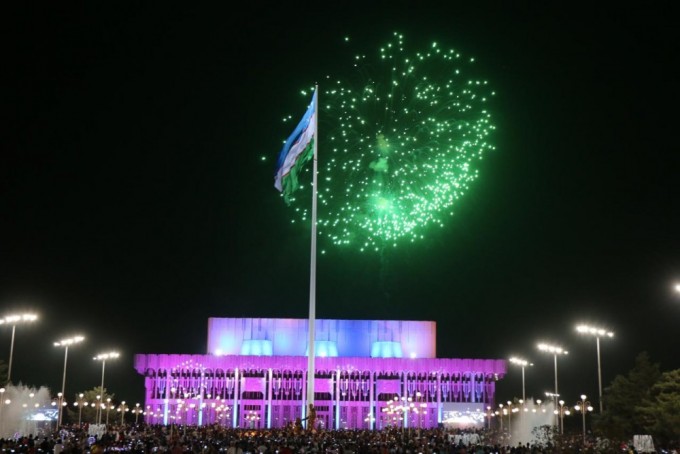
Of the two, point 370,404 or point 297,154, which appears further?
point 370,404

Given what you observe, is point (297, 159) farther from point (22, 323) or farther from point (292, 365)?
point (22, 323)

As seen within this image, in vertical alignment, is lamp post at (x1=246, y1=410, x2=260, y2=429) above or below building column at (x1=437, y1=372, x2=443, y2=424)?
below

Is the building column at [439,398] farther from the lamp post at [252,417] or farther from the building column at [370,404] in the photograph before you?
the lamp post at [252,417]

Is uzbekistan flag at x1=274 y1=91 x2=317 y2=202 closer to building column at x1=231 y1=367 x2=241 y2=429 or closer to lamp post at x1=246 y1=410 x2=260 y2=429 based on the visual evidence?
lamp post at x1=246 y1=410 x2=260 y2=429

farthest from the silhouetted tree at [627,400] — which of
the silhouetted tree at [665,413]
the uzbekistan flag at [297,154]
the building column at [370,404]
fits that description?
the building column at [370,404]

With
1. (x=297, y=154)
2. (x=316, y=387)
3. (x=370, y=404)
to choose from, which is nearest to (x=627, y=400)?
(x=297, y=154)

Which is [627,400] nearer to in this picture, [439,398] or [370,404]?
[439,398]

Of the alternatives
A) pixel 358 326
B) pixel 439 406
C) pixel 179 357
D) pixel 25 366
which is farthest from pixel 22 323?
pixel 439 406

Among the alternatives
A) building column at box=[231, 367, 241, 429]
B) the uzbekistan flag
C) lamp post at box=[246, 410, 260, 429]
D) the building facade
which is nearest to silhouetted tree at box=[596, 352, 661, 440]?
the uzbekistan flag
